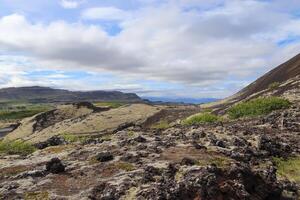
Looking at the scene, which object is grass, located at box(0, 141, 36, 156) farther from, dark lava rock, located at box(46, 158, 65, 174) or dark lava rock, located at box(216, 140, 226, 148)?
dark lava rock, located at box(216, 140, 226, 148)

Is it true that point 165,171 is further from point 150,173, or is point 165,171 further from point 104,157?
point 104,157

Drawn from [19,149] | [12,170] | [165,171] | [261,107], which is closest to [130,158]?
[165,171]

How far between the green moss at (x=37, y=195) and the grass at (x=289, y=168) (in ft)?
56.7

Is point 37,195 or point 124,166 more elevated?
point 124,166

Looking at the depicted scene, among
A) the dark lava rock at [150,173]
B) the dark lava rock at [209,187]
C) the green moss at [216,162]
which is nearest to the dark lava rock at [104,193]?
the dark lava rock at [209,187]

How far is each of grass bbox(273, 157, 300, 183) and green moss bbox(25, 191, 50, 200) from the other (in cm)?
1729

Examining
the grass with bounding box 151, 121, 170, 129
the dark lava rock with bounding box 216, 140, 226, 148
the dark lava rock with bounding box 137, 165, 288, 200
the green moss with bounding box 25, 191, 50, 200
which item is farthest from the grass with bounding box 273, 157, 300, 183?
the grass with bounding box 151, 121, 170, 129

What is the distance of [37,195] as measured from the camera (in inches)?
909

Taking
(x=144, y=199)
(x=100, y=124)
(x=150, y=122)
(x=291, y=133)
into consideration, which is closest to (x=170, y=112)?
(x=150, y=122)

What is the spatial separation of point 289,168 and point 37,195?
68.3 feet

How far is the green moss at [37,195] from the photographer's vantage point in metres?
22.6

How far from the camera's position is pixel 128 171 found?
26.1 meters

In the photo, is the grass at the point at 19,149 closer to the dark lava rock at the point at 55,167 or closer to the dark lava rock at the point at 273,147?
the dark lava rock at the point at 55,167

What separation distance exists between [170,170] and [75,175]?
526 cm
